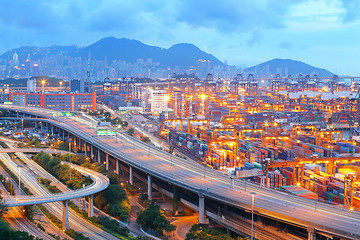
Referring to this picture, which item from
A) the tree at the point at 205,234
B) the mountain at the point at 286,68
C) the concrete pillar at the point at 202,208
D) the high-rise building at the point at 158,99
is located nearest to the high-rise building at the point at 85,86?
the high-rise building at the point at 158,99

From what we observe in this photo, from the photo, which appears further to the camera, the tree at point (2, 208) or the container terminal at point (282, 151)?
the container terminal at point (282, 151)

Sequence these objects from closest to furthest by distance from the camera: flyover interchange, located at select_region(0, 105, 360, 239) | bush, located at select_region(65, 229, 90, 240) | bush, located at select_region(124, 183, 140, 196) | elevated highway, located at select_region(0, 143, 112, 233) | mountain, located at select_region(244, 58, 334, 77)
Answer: flyover interchange, located at select_region(0, 105, 360, 239) → bush, located at select_region(65, 229, 90, 240) → elevated highway, located at select_region(0, 143, 112, 233) → bush, located at select_region(124, 183, 140, 196) → mountain, located at select_region(244, 58, 334, 77)

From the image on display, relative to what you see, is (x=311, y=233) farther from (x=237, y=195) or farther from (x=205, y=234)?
(x=237, y=195)

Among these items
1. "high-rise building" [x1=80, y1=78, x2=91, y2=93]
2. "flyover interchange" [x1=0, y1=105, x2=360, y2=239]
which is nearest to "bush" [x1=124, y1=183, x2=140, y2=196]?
"flyover interchange" [x1=0, y1=105, x2=360, y2=239]

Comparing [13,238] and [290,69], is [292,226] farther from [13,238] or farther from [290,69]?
[290,69]

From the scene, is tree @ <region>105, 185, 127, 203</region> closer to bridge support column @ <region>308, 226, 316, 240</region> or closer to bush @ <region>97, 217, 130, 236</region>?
bush @ <region>97, 217, 130, 236</region>

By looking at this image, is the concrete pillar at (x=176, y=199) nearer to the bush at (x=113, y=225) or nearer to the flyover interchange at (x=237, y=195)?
the flyover interchange at (x=237, y=195)

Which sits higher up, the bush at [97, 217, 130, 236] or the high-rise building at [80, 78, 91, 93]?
the high-rise building at [80, 78, 91, 93]

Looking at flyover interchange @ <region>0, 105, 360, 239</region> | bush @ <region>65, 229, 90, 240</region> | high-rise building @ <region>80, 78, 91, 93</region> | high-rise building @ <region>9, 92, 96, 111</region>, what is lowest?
bush @ <region>65, 229, 90, 240</region>

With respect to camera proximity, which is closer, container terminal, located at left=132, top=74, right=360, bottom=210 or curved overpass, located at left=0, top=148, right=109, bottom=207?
curved overpass, located at left=0, top=148, right=109, bottom=207
